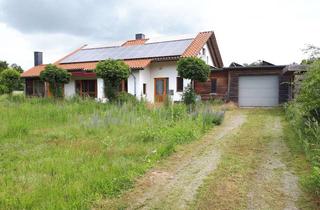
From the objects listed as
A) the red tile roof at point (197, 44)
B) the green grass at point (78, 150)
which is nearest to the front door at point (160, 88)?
the red tile roof at point (197, 44)

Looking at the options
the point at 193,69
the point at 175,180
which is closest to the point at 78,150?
the point at 175,180

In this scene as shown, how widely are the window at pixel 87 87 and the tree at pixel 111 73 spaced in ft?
20.9

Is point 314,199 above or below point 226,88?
below

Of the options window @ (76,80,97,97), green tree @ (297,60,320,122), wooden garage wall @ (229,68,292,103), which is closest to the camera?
green tree @ (297,60,320,122)

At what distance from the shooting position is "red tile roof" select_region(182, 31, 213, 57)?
832 inches

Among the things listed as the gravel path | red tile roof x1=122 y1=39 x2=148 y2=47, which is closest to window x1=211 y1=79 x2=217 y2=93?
red tile roof x1=122 y1=39 x2=148 y2=47

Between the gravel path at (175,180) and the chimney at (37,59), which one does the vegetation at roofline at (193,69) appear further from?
the chimney at (37,59)

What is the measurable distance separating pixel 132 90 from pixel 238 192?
17.3m

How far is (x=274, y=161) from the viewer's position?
21.8ft

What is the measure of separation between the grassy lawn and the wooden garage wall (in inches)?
403

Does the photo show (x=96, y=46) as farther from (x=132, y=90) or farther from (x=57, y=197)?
(x=57, y=197)

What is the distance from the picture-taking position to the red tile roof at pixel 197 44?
21125 mm

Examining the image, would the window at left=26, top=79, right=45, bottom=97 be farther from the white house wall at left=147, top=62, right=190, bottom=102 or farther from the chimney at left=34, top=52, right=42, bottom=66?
the white house wall at left=147, top=62, right=190, bottom=102

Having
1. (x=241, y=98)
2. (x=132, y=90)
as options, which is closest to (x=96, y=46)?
(x=132, y=90)
